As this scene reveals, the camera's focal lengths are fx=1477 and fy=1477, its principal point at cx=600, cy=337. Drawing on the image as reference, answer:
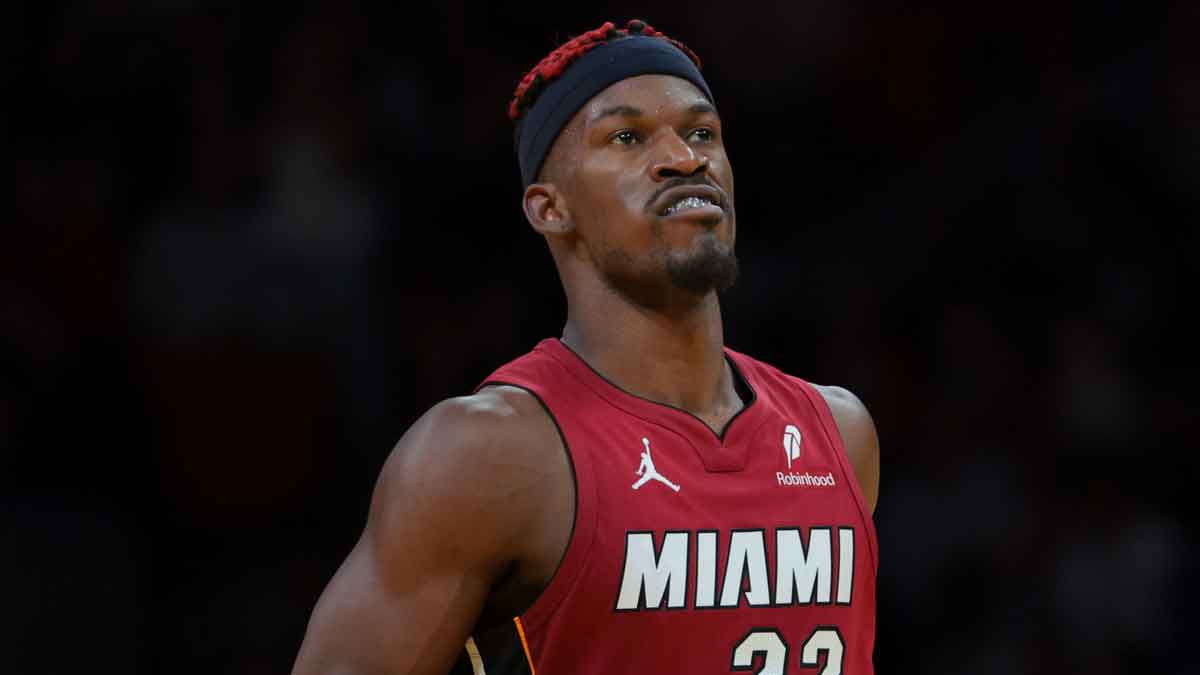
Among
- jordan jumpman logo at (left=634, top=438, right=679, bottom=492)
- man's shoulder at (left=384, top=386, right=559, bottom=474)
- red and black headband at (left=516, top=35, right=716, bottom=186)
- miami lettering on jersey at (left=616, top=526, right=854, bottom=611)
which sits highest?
red and black headband at (left=516, top=35, right=716, bottom=186)

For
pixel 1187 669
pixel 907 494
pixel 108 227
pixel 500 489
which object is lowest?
pixel 1187 669

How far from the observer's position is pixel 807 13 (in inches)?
218

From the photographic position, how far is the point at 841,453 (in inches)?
105

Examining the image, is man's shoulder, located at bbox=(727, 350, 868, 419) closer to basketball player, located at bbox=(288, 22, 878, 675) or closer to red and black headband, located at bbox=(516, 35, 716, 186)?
basketball player, located at bbox=(288, 22, 878, 675)

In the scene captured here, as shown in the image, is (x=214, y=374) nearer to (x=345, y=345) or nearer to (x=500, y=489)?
(x=345, y=345)

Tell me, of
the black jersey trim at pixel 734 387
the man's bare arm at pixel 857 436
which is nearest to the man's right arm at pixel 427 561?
the black jersey trim at pixel 734 387

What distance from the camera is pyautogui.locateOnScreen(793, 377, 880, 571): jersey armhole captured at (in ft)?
8.44

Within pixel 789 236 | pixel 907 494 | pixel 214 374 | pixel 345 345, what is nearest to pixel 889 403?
pixel 907 494

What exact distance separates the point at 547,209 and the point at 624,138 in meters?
0.20

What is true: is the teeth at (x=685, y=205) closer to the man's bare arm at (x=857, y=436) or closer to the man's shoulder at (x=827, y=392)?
the man's shoulder at (x=827, y=392)

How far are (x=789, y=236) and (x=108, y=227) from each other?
235 centimetres

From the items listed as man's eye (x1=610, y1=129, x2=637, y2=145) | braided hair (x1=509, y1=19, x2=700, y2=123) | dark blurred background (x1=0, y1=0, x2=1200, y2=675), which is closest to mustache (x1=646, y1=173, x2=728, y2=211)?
man's eye (x1=610, y1=129, x2=637, y2=145)

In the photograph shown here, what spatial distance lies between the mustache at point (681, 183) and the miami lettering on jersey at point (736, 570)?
1.86 feet

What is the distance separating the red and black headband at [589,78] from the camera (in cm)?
262
